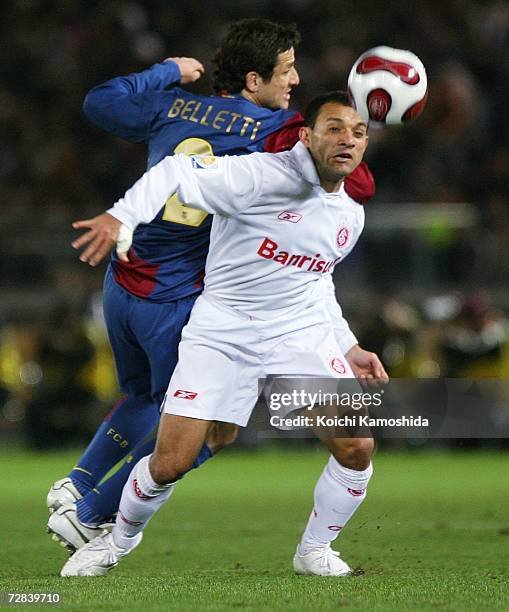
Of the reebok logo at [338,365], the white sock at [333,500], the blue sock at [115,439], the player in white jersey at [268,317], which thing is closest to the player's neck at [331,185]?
the player in white jersey at [268,317]

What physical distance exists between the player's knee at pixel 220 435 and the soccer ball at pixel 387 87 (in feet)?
5.01

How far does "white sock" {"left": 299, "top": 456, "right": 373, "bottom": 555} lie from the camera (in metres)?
5.60

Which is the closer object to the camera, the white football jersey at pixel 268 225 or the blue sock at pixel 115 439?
the white football jersey at pixel 268 225

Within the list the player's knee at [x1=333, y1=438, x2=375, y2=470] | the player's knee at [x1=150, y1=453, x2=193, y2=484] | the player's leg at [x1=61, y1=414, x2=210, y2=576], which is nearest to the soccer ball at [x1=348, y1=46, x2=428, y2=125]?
the player's knee at [x1=333, y1=438, x2=375, y2=470]

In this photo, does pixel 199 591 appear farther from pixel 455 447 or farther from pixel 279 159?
pixel 455 447

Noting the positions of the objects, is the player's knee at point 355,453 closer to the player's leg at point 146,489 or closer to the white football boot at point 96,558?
the player's leg at point 146,489

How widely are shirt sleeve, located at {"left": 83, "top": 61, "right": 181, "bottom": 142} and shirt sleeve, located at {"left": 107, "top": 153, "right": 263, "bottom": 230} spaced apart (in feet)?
2.50

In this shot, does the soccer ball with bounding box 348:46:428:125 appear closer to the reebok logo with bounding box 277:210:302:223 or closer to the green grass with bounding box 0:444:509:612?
the reebok logo with bounding box 277:210:302:223

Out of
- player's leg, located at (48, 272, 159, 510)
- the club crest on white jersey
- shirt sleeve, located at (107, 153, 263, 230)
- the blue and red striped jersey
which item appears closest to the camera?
shirt sleeve, located at (107, 153, 263, 230)

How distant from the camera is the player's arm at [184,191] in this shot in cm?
466

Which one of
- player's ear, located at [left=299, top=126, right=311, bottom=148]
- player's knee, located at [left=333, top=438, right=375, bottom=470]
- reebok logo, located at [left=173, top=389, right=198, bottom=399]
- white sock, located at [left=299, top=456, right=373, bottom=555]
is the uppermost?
player's ear, located at [left=299, top=126, right=311, bottom=148]

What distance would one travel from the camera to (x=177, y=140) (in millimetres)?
5793

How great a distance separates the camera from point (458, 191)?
1388 centimetres

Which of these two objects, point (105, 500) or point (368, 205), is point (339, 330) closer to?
point (105, 500)
